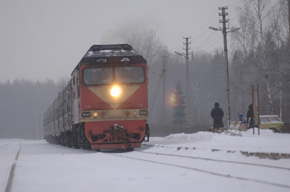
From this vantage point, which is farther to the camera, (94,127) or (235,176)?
(94,127)

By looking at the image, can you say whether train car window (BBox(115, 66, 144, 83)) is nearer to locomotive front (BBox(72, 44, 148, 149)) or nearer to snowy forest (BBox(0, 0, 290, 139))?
locomotive front (BBox(72, 44, 148, 149))

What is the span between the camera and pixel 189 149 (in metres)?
17.2

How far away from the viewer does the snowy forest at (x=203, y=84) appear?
42906 millimetres

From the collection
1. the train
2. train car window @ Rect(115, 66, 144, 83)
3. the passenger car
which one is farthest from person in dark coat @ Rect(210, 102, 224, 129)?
the passenger car

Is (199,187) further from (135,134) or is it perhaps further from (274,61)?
(274,61)

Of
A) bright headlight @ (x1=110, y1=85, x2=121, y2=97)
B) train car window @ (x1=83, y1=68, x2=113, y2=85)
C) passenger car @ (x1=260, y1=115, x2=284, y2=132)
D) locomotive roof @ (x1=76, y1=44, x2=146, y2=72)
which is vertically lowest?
passenger car @ (x1=260, y1=115, x2=284, y2=132)

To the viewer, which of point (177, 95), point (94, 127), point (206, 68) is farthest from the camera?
point (206, 68)

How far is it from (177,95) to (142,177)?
210 ft

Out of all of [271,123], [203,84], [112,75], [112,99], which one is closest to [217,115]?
[112,75]

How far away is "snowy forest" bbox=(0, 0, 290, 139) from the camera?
141ft

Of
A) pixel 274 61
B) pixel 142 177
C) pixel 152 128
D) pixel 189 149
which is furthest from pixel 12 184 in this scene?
pixel 152 128

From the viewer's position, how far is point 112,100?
1877 cm

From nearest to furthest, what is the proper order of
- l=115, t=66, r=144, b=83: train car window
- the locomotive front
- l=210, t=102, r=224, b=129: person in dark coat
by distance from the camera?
the locomotive front
l=115, t=66, r=144, b=83: train car window
l=210, t=102, r=224, b=129: person in dark coat

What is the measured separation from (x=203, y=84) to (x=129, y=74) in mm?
95097
